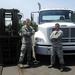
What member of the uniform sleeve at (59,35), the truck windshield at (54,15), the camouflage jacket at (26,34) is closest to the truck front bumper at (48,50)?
the camouflage jacket at (26,34)

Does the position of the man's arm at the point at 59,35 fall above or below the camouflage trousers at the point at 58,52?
above

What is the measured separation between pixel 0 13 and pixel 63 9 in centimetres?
318

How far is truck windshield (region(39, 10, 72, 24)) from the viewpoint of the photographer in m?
10.9

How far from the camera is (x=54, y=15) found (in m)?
11.1

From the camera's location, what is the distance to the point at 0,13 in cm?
987

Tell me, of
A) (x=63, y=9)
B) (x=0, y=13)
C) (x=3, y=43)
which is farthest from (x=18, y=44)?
(x=63, y=9)

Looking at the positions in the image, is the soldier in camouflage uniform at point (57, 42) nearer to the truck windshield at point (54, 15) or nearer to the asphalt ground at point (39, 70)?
the asphalt ground at point (39, 70)

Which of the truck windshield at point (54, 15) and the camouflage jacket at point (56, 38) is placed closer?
the camouflage jacket at point (56, 38)

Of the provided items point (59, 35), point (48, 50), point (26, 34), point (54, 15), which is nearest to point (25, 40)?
point (26, 34)

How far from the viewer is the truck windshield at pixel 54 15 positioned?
35.9ft

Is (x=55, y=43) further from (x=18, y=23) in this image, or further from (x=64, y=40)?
(x=18, y=23)

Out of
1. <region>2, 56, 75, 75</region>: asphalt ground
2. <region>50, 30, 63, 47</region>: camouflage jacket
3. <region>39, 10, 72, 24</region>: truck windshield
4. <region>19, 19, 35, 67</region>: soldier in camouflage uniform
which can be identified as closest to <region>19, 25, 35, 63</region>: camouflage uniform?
<region>19, 19, 35, 67</region>: soldier in camouflage uniform

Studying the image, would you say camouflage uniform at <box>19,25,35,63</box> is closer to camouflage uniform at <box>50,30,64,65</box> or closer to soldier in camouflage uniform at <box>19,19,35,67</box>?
soldier in camouflage uniform at <box>19,19,35,67</box>

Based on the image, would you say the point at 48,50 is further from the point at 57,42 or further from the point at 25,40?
the point at 25,40
